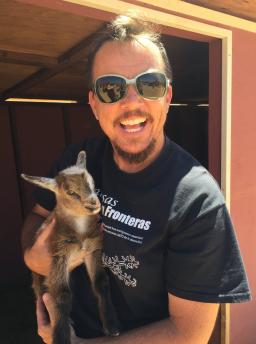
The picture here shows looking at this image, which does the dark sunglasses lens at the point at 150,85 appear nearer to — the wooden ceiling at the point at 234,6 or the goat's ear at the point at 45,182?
the goat's ear at the point at 45,182

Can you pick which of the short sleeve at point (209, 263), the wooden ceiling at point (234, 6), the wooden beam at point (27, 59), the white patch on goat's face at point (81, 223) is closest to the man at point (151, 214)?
the short sleeve at point (209, 263)

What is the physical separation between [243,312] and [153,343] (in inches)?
87.3

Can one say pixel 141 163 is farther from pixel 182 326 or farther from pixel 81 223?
pixel 182 326

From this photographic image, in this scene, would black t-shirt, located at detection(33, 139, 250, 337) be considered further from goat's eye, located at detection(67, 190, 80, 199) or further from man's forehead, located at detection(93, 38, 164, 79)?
man's forehead, located at detection(93, 38, 164, 79)

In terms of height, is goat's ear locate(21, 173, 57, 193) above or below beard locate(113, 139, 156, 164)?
below

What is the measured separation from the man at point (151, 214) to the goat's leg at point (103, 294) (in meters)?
0.04

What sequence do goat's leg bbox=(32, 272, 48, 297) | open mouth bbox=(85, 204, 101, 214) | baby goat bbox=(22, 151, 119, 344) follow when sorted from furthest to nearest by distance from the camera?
goat's leg bbox=(32, 272, 48, 297) < baby goat bbox=(22, 151, 119, 344) < open mouth bbox=(85, 204, 101, 214)

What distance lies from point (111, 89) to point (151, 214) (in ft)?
2.02

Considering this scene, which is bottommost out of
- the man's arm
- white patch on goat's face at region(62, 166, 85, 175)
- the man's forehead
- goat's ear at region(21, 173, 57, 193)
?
the man's arm

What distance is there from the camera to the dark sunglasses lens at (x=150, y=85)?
1.71 meters

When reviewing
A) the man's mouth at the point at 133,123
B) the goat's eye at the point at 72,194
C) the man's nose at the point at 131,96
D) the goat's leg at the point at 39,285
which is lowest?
the goat's leg at the point at 39,285

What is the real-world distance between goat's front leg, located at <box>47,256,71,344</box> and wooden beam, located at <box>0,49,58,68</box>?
2467mm

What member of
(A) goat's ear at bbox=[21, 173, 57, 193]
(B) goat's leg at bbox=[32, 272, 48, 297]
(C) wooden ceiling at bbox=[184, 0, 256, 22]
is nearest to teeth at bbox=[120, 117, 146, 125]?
(A) goat's ear at bbox=[21, 173, 57, 193]

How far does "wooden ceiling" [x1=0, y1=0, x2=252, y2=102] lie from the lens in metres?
3.03
